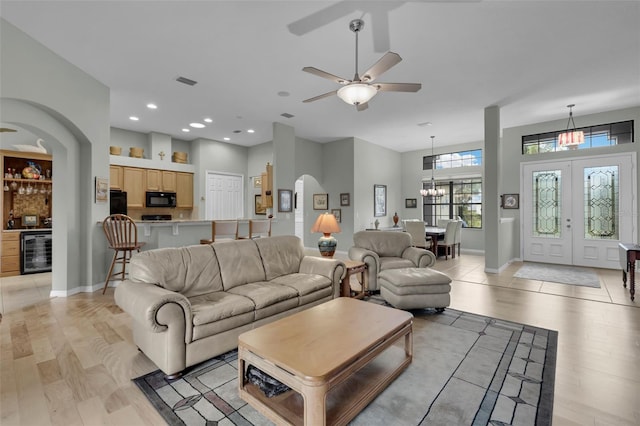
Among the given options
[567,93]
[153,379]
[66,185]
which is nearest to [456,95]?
[567,93]

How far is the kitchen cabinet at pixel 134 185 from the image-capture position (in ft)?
21.9

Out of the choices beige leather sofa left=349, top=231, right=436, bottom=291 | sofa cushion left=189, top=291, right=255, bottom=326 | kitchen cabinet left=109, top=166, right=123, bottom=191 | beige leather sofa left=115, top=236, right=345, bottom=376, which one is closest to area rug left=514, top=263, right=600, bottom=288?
beige leather sofa left=349, top=231, right=436, bottom=291

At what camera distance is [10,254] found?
5.19 metres

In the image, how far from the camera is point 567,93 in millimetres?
4918

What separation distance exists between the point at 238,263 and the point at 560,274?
5874mm

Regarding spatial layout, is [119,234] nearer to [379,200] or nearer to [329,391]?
[329,391]

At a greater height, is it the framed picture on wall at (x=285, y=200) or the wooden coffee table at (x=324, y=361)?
the framed picture on wall at (x=285, y=200)

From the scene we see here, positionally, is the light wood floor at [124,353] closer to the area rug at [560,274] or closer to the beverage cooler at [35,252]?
the area rug at [560,274]

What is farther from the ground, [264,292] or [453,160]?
[453,160]

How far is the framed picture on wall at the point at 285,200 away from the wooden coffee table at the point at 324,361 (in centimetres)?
428

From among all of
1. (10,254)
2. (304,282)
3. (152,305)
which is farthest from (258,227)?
(10,254)

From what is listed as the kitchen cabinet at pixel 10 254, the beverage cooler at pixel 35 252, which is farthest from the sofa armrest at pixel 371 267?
the kitchen cabinet at pixel 10 254

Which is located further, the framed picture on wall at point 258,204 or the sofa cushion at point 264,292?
the framed picture on wall at point 258,204

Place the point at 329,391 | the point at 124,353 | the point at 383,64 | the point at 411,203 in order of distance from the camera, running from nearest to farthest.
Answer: the point at 329,391, the point at 124,353, the point at 383,64, the point at 411,203
